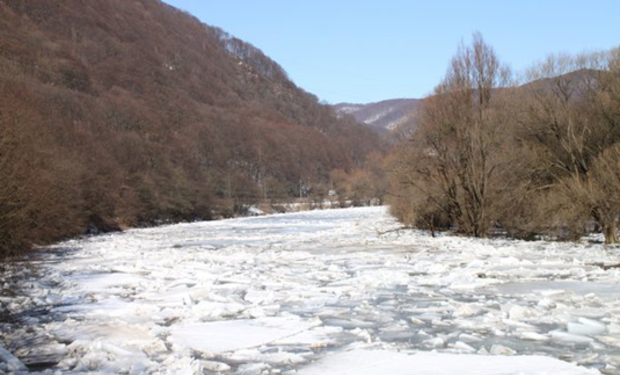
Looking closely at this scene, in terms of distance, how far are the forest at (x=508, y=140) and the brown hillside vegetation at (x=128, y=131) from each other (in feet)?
53.1

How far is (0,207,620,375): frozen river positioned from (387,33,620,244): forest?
27.3 ft

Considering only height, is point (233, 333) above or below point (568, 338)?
above

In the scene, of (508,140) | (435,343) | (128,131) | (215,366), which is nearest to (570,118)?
(508,140)

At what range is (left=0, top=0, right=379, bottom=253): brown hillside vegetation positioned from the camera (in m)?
24.3

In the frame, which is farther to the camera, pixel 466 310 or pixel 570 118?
pixel 570 118

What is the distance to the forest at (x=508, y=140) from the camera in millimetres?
22797

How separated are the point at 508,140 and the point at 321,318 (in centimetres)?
1827

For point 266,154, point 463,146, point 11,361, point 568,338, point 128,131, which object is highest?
point 128,131

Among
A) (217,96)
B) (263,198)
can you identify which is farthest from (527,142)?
(217,96)

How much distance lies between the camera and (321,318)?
8.33 metres

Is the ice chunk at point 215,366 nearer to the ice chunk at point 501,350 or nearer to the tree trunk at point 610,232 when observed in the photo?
the ice chunk at point 501,350

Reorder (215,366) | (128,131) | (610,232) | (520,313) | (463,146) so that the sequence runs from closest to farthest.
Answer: (215,366) < (520,313) < (610,232) < (463,146) < (128,131)

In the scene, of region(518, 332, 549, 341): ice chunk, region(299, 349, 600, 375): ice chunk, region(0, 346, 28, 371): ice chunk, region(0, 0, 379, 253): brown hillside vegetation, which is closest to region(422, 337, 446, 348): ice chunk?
region(299, 349, 600, 375): ice chunk

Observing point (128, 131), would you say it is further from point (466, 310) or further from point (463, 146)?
point (466, 310)
